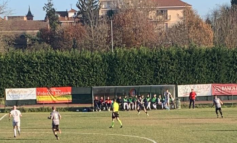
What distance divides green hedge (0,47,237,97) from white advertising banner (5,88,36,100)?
407cm

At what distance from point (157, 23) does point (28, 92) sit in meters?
49.5

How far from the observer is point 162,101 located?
5509 centimetres

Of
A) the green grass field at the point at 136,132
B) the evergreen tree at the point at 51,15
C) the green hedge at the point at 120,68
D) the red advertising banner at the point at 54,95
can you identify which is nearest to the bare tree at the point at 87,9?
the evergreen tree at the point at 51,15

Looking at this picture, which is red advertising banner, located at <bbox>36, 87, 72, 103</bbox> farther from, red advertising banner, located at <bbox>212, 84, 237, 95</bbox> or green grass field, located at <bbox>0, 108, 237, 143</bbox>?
green grass field, located at <bbox>0, 108, 237, 143</bbox>

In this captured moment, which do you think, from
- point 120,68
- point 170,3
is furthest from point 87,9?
point 120,68

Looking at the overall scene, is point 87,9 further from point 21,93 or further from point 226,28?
point 21,93

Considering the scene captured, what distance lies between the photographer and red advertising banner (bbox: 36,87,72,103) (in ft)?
189

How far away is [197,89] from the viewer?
192 feet

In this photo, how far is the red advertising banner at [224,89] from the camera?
2302 inches

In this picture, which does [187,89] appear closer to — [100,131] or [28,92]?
[28,92]

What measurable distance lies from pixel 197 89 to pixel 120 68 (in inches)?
383

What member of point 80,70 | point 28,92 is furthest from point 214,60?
point 28,92

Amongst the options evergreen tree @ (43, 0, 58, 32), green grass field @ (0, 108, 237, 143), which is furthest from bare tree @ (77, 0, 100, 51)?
green grass field @ (0, 108, 237, 143)

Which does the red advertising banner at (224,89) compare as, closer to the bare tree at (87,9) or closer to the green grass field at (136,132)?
the green grass field at (136,132)
